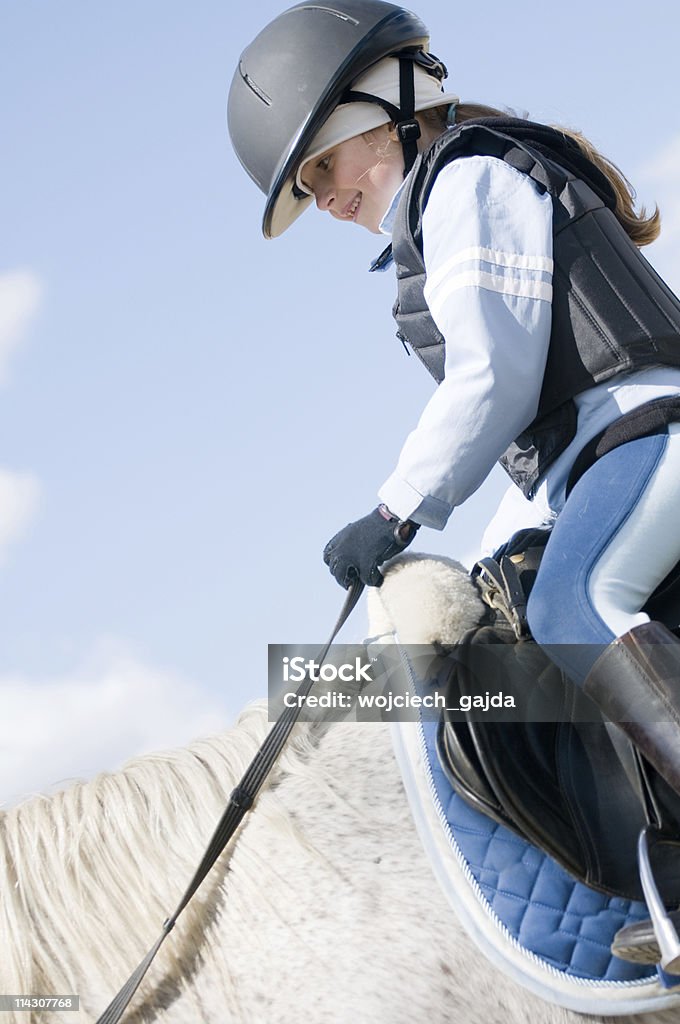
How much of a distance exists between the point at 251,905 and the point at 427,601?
0.70m

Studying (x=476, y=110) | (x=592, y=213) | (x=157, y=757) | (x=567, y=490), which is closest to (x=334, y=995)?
(x=157, y=757)

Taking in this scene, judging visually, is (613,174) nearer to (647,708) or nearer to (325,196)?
(325,196)

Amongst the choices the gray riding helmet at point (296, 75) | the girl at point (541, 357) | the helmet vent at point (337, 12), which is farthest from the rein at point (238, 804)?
the helmet vent at point (337, 12)

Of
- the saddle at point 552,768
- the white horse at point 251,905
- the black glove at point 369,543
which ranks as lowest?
the white horse at point 251,905

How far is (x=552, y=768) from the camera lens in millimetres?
1979

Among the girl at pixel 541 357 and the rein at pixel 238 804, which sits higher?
the girl at pixel 541 357

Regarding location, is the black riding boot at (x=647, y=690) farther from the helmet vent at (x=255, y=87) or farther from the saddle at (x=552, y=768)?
the helmet vent at (x=255, y=87)

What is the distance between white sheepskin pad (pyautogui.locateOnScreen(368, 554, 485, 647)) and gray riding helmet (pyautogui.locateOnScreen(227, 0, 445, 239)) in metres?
1.04

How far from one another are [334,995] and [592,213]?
1.65m

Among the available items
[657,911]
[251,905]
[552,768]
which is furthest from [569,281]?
[251,905]

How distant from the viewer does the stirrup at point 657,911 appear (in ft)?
5.53

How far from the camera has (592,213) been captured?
7.09ft

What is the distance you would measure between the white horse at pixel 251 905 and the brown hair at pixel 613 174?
1376 mm

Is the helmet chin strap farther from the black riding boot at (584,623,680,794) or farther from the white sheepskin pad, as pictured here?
the black riding boot at (584,623,680,794)
